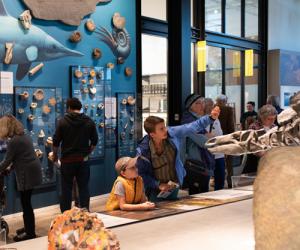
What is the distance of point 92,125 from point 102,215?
96.9 inches

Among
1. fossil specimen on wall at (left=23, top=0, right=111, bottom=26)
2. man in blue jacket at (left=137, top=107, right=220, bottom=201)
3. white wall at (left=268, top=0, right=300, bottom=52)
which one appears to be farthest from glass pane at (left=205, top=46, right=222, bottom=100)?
man in blue jacket at (left=137, top=107, right=220, bottom=201)

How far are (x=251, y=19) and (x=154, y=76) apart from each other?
12.8 feet

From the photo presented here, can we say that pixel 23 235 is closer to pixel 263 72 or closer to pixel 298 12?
pixel 263 72

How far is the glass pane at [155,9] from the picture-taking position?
7.51m

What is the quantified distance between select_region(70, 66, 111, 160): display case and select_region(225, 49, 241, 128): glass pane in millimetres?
3874

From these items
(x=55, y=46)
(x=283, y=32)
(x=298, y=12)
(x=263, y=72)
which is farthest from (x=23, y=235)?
(x=298, y=12)

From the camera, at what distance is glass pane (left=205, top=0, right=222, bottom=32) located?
9.03 m

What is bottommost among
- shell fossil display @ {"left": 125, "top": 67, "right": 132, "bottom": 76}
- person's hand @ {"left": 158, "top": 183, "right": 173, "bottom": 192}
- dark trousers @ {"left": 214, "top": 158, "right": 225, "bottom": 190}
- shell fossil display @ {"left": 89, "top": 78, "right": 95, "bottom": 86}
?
dark trousers @ {"left": 214, "top": 158, "right": 225, "bottom": 190}

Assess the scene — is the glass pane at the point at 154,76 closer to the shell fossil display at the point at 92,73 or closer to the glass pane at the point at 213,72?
the shell fossil display at the point at 92,73

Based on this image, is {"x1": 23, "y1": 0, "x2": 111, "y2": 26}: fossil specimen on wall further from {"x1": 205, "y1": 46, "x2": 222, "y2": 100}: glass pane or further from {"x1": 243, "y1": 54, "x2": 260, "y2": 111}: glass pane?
{"x1": 243, "y1": 54, "x2": 260, "y2": 111}: glass pane

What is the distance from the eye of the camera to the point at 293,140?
6.15 ft

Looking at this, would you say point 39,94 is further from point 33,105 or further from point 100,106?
point 100,106

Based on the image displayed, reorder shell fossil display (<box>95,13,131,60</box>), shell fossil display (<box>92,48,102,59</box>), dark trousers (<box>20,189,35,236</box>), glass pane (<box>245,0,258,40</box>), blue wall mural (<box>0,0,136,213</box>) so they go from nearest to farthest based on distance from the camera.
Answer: dark trousers (<box>20,189,35,236</box>)
blue wall mural (<box>0,0,136,213</box>)
shell fossil display (<box>92,48,102,59</box>)
shell fossil display (<box>95,13,131,60</box>)
glass pane (<box>245,0,258,40</box>)

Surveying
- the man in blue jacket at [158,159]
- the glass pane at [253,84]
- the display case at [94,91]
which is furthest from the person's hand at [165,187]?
the glass pane at [253,84]
